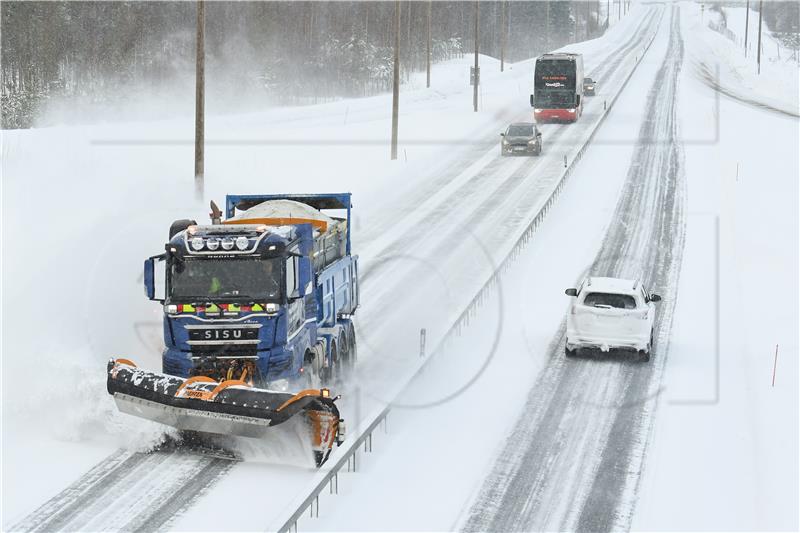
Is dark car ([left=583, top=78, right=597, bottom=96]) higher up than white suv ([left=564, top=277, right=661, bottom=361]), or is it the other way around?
dark car ([left=583, top=78, right=597, bottom=96])

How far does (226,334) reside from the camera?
1584 centimetres

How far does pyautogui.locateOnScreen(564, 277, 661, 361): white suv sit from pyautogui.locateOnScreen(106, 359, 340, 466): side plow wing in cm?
765

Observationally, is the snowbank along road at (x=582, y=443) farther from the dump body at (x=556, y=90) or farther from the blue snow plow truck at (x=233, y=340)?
the dump body at (x=556, y=90)

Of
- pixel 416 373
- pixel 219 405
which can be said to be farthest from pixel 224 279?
pixel 416 373

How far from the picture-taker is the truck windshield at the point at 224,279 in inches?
622

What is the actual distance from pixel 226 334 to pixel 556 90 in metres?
47.1

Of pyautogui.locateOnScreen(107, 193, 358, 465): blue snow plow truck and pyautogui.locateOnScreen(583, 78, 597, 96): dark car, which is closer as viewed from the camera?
pyautogui.locateOnScreen(107, 193, 358, 465): blue snow plow truck

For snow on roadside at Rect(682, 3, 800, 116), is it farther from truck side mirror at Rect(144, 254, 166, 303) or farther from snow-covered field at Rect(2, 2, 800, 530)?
truck side mirror at Rect(144, 254, 166, 303)

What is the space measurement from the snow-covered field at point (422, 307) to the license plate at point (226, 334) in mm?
1714

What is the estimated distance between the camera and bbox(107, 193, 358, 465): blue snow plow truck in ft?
48.5

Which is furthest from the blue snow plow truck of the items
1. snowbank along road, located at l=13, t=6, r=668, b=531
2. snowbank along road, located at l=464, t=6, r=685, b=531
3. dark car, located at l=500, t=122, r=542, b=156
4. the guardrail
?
dark car, located at l=500, t=122, r=542, b=156

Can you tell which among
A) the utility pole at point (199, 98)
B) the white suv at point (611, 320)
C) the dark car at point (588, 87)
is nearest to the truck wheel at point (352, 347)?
the white suv at point (611, 320)

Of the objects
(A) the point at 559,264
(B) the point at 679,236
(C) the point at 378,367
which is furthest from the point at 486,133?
(C) the point at 378,367

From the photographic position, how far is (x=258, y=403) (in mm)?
14602
